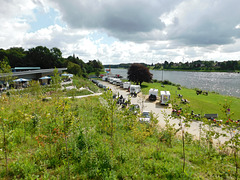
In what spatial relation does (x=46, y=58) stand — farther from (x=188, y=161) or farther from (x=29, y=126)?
(x=188, y=161)

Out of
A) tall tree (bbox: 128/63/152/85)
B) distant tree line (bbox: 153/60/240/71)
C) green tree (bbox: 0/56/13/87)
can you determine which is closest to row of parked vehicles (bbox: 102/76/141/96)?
tall tree (bbox: 128/63/152/85)

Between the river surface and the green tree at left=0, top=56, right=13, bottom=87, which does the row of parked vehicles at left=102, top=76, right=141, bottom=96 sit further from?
the river surface

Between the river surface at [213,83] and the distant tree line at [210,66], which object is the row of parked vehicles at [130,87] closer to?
the river surface at [213,83]

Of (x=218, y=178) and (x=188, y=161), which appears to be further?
(x=188, y=161)

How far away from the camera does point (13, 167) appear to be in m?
4.13

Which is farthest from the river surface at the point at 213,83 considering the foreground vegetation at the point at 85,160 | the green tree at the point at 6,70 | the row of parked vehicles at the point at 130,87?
the green tree at the point at 6,70

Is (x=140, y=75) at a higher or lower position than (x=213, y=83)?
higher

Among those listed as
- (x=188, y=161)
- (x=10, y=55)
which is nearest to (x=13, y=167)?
(x=188, y=161)

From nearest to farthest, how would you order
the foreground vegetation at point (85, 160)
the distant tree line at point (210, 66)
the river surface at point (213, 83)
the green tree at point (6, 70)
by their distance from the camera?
1. the foreground vegetation at point (85, 160)
2. the green tree at point (6, 70)
3. the river surface at point (213, 83)
4. the distant tree line at point (210, 66)

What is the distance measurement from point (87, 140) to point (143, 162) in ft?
7.40

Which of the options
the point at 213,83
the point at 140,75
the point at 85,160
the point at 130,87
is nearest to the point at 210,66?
the point at 213,83

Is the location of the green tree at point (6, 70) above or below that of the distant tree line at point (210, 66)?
below

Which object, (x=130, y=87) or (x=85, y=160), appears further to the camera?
(x=130, y=87)

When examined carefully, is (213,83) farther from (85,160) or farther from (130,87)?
(85,160)
